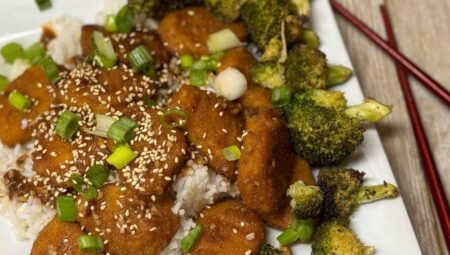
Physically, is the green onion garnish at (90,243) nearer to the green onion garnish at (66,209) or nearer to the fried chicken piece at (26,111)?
the green onion garnish at (66,209)

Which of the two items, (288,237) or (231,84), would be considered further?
(231,84)

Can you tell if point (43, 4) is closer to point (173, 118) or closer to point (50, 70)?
point (50, 70)

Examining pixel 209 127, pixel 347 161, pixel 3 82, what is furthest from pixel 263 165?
pixel 3 82

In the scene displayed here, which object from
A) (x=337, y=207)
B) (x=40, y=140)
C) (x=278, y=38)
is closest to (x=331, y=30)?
(x=278, y=38)

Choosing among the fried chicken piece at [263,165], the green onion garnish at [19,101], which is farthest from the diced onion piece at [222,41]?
the green onion garnish at [19,101]

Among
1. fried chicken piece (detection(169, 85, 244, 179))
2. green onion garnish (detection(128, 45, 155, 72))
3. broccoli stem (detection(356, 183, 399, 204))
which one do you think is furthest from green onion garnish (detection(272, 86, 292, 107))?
green onion garnish (detection(128, 45, 155, 72))

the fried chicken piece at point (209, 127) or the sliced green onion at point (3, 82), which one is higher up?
the sliced green onion at point (3, 82)

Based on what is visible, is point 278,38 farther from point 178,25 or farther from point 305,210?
point 305,210
